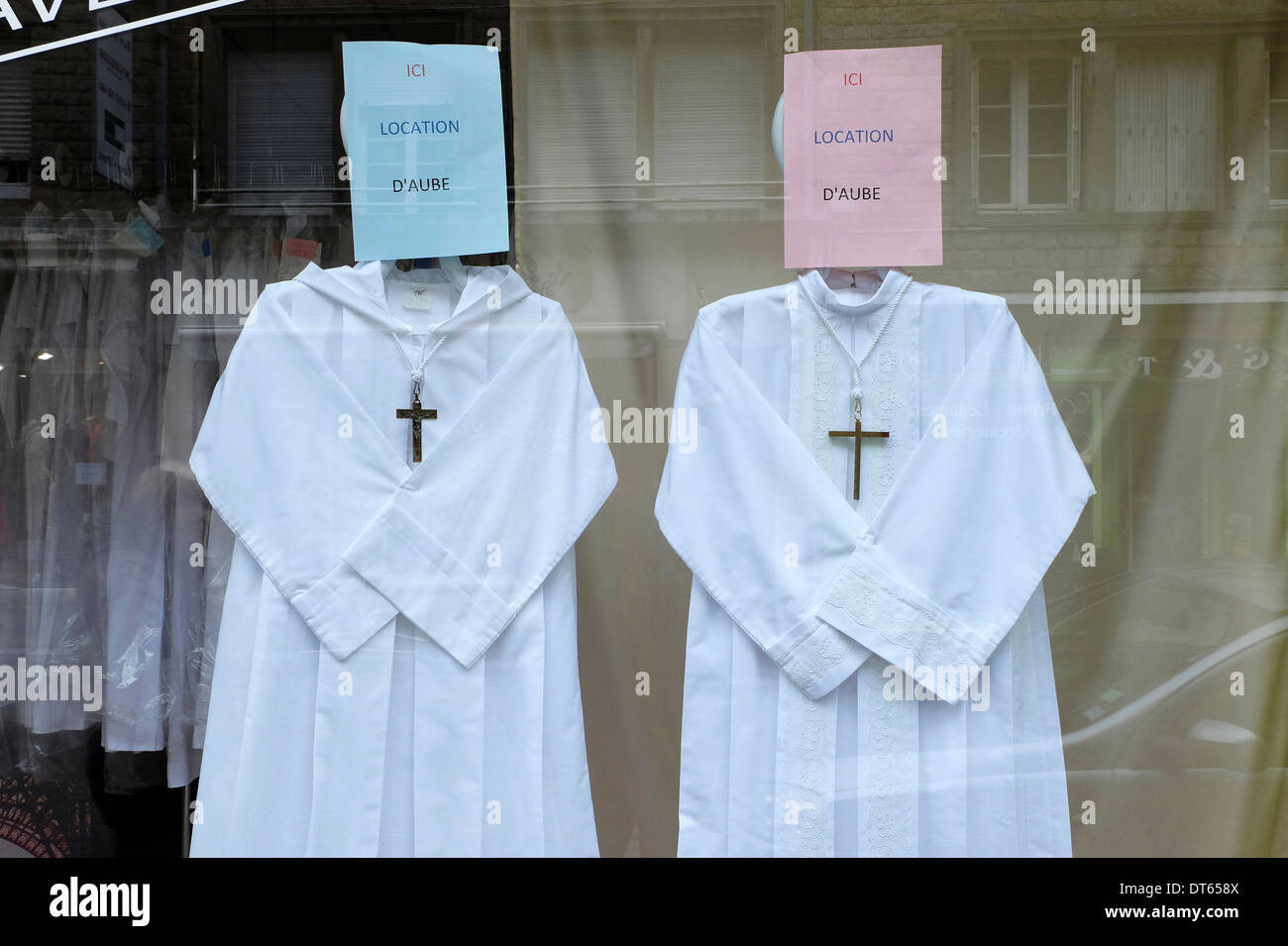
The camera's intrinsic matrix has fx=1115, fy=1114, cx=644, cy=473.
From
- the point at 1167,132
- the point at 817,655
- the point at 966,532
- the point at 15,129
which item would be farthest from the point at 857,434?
the point at 15,129

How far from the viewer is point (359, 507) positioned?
2.16m

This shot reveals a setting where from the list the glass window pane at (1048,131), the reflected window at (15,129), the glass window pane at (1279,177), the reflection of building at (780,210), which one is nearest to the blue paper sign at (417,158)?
the reflection of building at (780,210)

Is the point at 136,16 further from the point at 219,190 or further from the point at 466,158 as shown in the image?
the point at 466,158

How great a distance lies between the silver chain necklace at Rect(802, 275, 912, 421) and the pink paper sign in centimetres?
10

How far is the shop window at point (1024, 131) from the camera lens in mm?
2410

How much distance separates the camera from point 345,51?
229 cm

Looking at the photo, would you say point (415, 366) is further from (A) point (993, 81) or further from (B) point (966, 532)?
(A) point (993, 81)

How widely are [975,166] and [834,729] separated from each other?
1232 millimetres

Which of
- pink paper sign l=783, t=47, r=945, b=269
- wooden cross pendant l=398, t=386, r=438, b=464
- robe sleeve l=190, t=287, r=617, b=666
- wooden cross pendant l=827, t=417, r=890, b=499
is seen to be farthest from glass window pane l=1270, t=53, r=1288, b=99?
wooden cross pendant l=398, t=386, r=438, b=464

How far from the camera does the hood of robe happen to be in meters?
2.19

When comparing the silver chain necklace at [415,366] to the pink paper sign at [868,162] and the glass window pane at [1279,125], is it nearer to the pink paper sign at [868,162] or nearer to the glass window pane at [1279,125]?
the pink paper sign at [868,162]

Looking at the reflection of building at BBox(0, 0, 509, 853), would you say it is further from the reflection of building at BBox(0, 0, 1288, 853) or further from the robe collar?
the robe collar

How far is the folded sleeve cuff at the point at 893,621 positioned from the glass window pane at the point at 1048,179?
935mm
